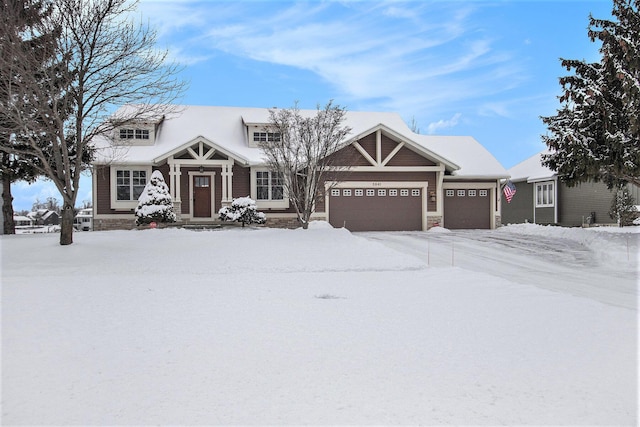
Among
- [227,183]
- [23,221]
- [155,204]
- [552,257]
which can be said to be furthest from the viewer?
[23,221]

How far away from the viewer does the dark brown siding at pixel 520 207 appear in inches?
1213

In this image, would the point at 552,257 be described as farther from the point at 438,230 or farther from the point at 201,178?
the point at 201,178

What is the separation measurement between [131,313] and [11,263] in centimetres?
669

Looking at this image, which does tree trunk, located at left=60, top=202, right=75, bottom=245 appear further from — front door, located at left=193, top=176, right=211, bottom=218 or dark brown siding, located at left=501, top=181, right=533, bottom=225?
dark brown siding, located at left=501, top=181, right=533, bottom=225

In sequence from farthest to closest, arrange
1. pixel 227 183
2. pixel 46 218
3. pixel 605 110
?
pixel 46 218 → pixel 227 183 → pixel 605 110

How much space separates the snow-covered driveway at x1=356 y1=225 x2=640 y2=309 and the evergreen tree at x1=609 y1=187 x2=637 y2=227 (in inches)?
238

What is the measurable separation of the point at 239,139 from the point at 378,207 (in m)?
7.98

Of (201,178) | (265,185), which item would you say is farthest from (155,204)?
(265,185)

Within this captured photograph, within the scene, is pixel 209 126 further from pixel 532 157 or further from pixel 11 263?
pixel 532 157

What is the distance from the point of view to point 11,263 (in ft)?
36.9

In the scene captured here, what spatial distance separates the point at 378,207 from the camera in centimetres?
2222

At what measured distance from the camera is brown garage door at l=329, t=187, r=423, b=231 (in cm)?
2194

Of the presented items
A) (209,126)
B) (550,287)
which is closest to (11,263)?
(550,287)

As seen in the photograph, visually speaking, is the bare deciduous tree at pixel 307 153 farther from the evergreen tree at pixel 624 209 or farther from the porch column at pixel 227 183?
the evergreen tree at pixel 624 209
